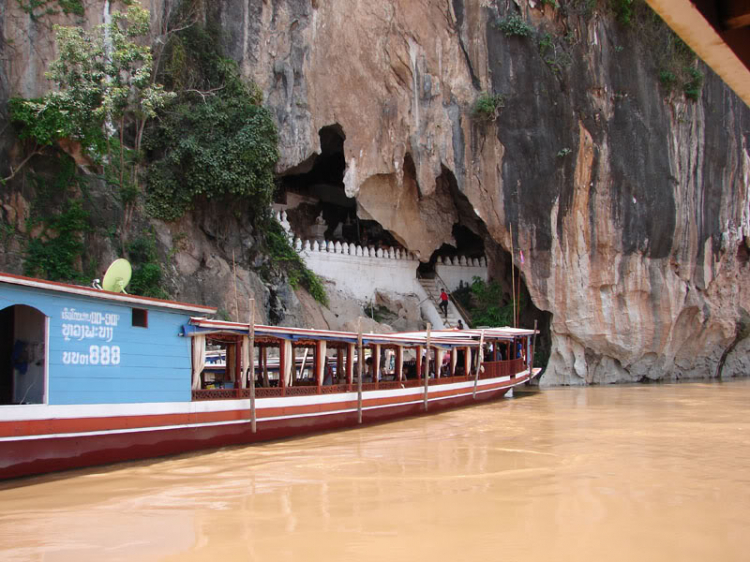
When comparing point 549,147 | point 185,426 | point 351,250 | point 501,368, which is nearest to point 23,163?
point 185,426

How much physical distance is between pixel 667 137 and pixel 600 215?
3.63 meters

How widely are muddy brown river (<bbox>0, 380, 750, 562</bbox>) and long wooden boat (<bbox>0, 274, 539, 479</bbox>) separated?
1.17ft

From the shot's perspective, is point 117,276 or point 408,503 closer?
point 408,503

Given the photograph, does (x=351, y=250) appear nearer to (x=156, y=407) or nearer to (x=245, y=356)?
(x=245, y=356)

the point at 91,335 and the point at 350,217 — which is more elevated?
the point at 350,217

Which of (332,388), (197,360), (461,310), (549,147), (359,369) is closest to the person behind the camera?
(197,360)

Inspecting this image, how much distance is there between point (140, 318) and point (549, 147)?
1530 centimetres

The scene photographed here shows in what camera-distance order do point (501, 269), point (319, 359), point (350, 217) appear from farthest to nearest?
1. point (350, 217)
2. point (501, 269)
3. point (319, 359)

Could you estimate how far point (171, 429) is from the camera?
27.7 ft

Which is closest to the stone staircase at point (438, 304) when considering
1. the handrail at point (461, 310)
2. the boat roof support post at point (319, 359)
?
the handrail at point (461, 310)

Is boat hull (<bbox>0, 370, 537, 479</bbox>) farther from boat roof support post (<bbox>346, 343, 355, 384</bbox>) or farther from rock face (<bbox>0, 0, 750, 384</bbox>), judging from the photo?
rock face (<bbox>0, 0, 750, 384</bbox>)

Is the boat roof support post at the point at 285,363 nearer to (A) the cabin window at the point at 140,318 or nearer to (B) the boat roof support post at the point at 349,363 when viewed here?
(B) the boat roof support post at the point at 349,363

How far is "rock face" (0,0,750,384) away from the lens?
1967 cm

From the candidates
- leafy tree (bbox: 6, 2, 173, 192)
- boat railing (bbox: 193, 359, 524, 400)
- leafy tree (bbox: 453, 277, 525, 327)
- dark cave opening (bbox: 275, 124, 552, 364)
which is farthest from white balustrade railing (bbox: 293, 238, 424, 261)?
leafy tree (bbox: 6, 2, 173, 192)
